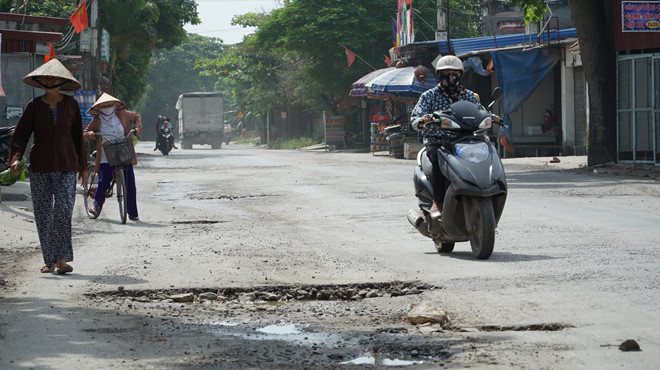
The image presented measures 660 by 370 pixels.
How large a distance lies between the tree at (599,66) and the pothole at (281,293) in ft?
49.2

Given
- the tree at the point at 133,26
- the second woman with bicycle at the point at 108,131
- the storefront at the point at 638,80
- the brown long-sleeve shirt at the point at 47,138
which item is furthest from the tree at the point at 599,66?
the tree at the point at 133,26

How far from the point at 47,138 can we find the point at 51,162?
0.22m

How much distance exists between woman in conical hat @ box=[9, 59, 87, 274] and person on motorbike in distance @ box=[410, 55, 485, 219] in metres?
3.08

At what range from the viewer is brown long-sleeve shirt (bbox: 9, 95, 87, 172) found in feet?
25.9

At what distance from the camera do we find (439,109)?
28.9 ft

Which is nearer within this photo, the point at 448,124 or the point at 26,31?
the point at 448,124

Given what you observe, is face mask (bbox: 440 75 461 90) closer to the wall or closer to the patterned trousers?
the patterned trousers

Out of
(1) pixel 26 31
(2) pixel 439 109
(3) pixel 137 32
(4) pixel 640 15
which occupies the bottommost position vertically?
(2) pixel 439 109

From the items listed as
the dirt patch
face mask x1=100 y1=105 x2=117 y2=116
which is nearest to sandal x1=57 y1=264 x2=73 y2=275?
face mask x1=100 y1=105 x2=117 y2=116

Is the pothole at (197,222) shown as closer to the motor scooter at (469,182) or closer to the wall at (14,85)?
the motor scooter at (469,182)

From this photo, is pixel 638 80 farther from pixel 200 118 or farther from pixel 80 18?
pixel 200 118

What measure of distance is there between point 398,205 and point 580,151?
50.4 feet

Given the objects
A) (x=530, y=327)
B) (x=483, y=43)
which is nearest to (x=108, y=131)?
(x=530, y=327)

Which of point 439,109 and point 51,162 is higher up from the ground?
point 439,109
